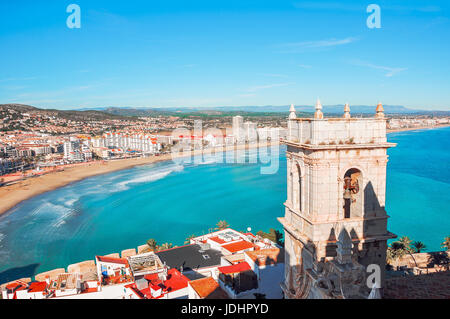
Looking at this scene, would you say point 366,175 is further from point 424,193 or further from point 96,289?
point 424,193

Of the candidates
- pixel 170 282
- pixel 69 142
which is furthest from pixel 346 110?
pixel 69 142

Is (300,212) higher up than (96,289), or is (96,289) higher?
(300,212)

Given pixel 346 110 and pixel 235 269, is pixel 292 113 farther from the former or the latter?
pixel 235 269

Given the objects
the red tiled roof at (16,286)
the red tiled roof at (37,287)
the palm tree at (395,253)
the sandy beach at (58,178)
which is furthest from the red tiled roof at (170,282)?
the sandy beach at (58,178)

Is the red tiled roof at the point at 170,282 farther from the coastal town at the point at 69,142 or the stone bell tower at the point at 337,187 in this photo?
the coastal town at the point at 69,142
